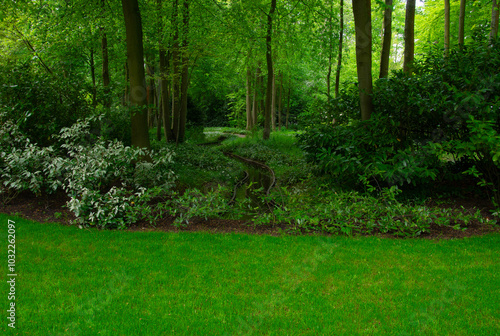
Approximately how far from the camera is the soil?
5838 millimetres

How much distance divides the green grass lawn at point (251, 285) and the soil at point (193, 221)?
405 mm

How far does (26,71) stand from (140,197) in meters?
4.81

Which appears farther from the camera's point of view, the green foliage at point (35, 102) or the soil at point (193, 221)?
the green foliage at point (35, 102)

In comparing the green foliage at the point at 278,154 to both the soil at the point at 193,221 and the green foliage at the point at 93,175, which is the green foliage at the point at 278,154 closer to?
the soil at the point at 193,221

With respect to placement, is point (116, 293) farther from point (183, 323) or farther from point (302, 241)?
point (302, 241)

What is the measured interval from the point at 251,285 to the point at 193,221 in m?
2.70

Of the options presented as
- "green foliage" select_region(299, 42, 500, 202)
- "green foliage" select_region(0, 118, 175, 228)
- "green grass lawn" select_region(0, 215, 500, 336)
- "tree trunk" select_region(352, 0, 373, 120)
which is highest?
"tree trunk" select_region(352, 0, 373, 120)

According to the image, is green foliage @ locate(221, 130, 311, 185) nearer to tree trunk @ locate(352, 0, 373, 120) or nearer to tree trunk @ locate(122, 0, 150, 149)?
tree trunk @ locate(352, 0, 373, 120)

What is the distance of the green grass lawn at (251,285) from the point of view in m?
3.20

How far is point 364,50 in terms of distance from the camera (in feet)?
27.1

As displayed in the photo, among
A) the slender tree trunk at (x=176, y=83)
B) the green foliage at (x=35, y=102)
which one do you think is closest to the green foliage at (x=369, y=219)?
the green foliage at (x=35, y=102)

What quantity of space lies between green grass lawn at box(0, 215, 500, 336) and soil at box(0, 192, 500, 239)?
0.41 metres

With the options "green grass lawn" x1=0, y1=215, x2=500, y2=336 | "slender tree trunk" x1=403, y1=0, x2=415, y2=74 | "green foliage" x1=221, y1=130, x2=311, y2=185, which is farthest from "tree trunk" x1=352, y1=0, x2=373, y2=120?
"green grass lawn" x1=0, y1=215, x2=500, y2=336

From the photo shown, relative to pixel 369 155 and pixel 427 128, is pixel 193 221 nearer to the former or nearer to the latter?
pixel 369 155
